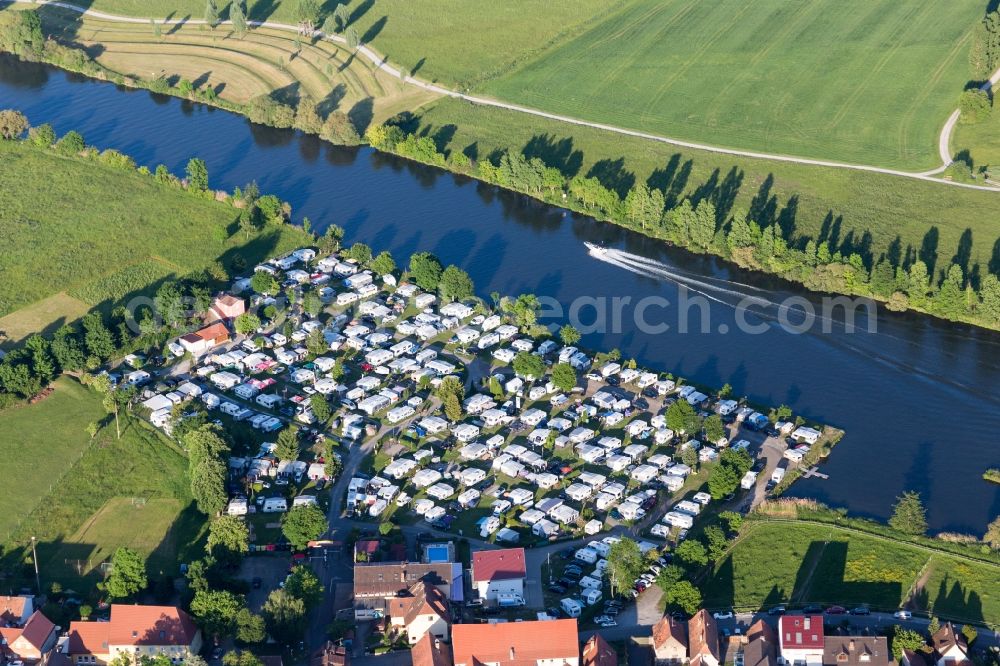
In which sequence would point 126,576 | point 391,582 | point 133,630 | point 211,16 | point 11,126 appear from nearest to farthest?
point 133,630, point 126,576, point 391,582, point 11,126, point 211,16

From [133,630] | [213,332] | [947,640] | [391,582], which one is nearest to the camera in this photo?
[947,640]

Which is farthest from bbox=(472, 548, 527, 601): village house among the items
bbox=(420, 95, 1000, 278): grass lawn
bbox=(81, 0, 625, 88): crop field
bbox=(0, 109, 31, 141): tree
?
bbox=(0, 109, 31, 141): tree

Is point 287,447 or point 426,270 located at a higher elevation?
point 426,270

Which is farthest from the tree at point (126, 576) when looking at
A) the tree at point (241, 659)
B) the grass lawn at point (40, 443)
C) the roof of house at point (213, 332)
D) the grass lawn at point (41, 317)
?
the grass lawn at point (41, 317)

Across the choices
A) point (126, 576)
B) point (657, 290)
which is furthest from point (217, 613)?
point (657, 290)

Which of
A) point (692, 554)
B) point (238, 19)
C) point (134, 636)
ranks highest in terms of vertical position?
point (238, 19)

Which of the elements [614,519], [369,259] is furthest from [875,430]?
[369,259]

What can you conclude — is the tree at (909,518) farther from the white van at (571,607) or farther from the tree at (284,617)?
the tree at (284,617)

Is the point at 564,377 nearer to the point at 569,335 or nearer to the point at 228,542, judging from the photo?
the point at 569,335
